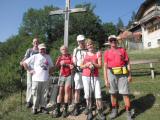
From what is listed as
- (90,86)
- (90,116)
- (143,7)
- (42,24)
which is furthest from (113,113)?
(42,24)

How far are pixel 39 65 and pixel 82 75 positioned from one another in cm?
146

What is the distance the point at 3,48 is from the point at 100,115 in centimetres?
6602

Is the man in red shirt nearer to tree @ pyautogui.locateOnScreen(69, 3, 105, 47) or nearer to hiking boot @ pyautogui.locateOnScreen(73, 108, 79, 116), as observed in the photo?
hiking boot @ pyautogui.locateOnScreen(73, 108, 79, 116)

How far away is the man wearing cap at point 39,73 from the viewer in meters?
9.64

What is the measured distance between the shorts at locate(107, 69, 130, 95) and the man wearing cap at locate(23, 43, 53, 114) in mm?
1993

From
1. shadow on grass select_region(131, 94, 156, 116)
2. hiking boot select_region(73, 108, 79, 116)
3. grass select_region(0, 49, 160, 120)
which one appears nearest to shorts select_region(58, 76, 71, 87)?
hiking boot select_region(73, 108, 79, 116)

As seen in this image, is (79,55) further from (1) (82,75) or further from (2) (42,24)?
(2) (42,24)

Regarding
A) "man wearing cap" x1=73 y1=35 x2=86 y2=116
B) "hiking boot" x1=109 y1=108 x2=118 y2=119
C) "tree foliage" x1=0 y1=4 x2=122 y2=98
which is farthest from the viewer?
"tree foliage" x1=0 y1=4 x2=122 y2=98

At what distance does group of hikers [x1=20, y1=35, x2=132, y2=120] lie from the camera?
8.59m

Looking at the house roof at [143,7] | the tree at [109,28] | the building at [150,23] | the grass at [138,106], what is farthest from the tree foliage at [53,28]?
the grass at [138,106]

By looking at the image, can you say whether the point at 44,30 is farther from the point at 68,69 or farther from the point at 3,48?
the point at 68,69

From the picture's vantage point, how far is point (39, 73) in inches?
379

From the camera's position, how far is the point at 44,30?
2982 inches

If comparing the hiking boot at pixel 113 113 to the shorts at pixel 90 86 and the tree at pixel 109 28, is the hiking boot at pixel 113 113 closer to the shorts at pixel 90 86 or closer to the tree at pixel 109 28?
the shorts at pixel 90 86
